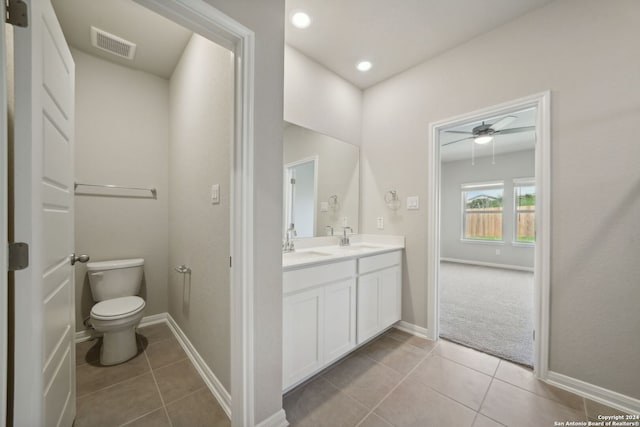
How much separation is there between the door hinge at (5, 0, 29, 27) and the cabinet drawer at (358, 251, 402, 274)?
1.99 m

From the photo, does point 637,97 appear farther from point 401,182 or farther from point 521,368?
point 521,368

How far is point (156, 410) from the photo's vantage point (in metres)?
1.44

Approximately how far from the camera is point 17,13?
29.5 inches

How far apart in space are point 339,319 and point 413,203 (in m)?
1.35

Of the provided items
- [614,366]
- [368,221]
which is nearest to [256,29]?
[368,221]

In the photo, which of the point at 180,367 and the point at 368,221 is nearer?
the point at 180,367

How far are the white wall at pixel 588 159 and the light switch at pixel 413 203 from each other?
92cm

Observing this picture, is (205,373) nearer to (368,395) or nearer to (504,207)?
(368,395)

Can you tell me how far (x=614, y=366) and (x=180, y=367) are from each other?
2928mm

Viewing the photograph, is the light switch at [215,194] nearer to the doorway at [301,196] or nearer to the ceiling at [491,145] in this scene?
the doorway at [301,196]

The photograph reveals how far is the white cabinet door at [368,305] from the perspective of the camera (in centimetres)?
197

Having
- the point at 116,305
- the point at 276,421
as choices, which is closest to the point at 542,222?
the point at 276,421

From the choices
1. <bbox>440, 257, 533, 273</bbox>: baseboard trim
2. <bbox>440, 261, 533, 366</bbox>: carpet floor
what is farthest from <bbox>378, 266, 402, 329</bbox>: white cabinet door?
<bbox>440, 257, 533, 273</bbox>: baseboard trim

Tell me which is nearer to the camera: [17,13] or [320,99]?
[17,13]
